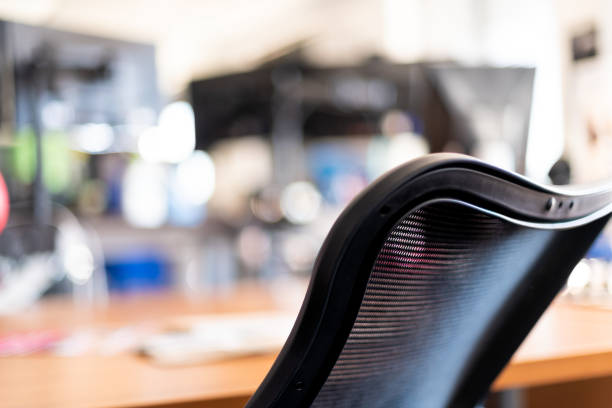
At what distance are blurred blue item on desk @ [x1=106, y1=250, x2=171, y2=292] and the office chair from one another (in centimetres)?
364

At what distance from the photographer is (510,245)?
0.50m

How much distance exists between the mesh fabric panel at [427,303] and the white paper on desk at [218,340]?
412mm

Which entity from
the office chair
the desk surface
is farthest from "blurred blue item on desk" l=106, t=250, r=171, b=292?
the office chair

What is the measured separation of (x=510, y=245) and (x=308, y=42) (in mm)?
3766

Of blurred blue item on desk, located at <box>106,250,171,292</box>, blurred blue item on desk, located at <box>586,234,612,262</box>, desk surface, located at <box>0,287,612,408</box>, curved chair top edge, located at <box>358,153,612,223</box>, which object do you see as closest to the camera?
curved chair top edge, located at <box>358,153,612,223</box>

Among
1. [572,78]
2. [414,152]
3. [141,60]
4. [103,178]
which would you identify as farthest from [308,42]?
[572,78]

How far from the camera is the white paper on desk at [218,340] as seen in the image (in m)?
0.91

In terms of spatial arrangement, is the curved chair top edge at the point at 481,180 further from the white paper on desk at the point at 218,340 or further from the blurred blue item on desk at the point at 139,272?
the blurred blue item on desk at the point at 139,272

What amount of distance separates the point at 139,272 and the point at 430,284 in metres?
3.89

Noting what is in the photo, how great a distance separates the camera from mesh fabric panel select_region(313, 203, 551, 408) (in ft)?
1.37

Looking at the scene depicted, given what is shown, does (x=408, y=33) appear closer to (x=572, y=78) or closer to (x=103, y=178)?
(x=103, y=178)

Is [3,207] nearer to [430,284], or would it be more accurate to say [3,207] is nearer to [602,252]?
[602,252]

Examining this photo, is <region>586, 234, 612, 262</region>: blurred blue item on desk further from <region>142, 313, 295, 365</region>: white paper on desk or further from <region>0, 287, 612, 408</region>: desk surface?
<region>142, 313, 295, 365</region>: white paper on desk

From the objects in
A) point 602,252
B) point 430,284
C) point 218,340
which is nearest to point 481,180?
point 430,284
